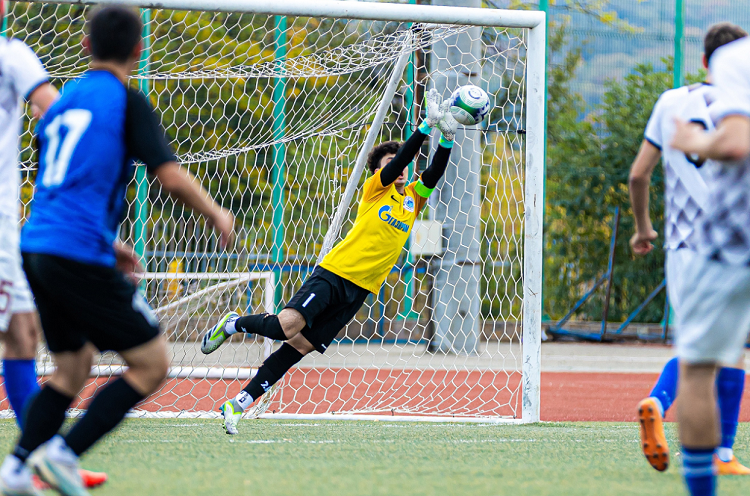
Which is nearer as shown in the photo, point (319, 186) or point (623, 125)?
point (319, 186)

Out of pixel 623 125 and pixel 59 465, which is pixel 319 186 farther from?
pixel 623 125

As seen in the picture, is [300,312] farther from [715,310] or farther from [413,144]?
[715,310]

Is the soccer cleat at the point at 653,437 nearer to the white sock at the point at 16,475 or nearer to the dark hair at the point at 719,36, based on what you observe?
the dark hair at the point at 719,36

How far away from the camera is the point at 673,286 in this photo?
359 cm

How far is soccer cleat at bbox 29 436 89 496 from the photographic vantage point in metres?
2.79

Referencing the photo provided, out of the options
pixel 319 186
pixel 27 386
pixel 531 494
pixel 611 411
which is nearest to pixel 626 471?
pixel 531 494

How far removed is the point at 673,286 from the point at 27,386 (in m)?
2.68

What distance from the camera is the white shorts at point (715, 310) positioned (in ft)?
8.20

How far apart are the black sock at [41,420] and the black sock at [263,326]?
2581 mm

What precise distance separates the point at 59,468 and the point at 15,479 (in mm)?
178

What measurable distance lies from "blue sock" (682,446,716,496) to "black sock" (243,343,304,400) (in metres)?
3.28

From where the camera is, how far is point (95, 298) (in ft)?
9.11

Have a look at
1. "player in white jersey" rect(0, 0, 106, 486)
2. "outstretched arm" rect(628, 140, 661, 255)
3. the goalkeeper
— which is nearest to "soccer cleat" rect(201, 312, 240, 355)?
the goalkeeper

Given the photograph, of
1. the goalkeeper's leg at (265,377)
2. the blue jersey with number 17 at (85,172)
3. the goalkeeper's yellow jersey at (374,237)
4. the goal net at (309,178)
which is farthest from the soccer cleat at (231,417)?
the blue jersey with number 17 at (85,172)
